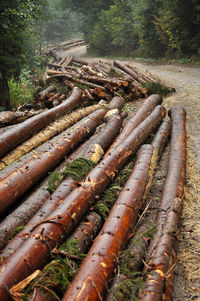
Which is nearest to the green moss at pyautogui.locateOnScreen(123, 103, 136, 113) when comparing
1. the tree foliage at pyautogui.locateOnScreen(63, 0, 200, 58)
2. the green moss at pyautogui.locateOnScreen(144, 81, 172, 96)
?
the green moss at pyautogui.locateOnScreen(144, 81, 172, 96)

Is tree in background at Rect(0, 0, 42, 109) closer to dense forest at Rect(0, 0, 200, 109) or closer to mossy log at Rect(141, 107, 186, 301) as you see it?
dense forest at Rect(0, 0, 200, 109)

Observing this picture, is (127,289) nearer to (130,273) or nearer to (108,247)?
(130,273)

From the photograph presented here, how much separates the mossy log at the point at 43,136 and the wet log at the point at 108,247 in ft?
8.10

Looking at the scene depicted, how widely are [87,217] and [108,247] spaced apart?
0.71 metres

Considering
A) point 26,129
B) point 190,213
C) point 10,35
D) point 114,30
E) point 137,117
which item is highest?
point 114,30

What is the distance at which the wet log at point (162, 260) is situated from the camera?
2.16 metres

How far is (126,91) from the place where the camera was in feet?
30.5

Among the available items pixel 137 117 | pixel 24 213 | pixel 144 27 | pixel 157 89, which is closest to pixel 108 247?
pixel 24 213

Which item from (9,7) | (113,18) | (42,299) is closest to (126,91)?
(9,7)

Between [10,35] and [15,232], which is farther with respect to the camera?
[10,35]

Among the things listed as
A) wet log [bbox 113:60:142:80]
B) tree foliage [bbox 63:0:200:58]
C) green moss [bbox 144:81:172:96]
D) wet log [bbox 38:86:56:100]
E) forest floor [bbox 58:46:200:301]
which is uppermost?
tree foliage [bbox 63:0:200:58]

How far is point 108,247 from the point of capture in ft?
8.23

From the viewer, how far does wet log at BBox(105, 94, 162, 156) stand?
5.28 m

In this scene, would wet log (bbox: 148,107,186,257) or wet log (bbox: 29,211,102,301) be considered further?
wet log (bbox: 148,107,186,257)
